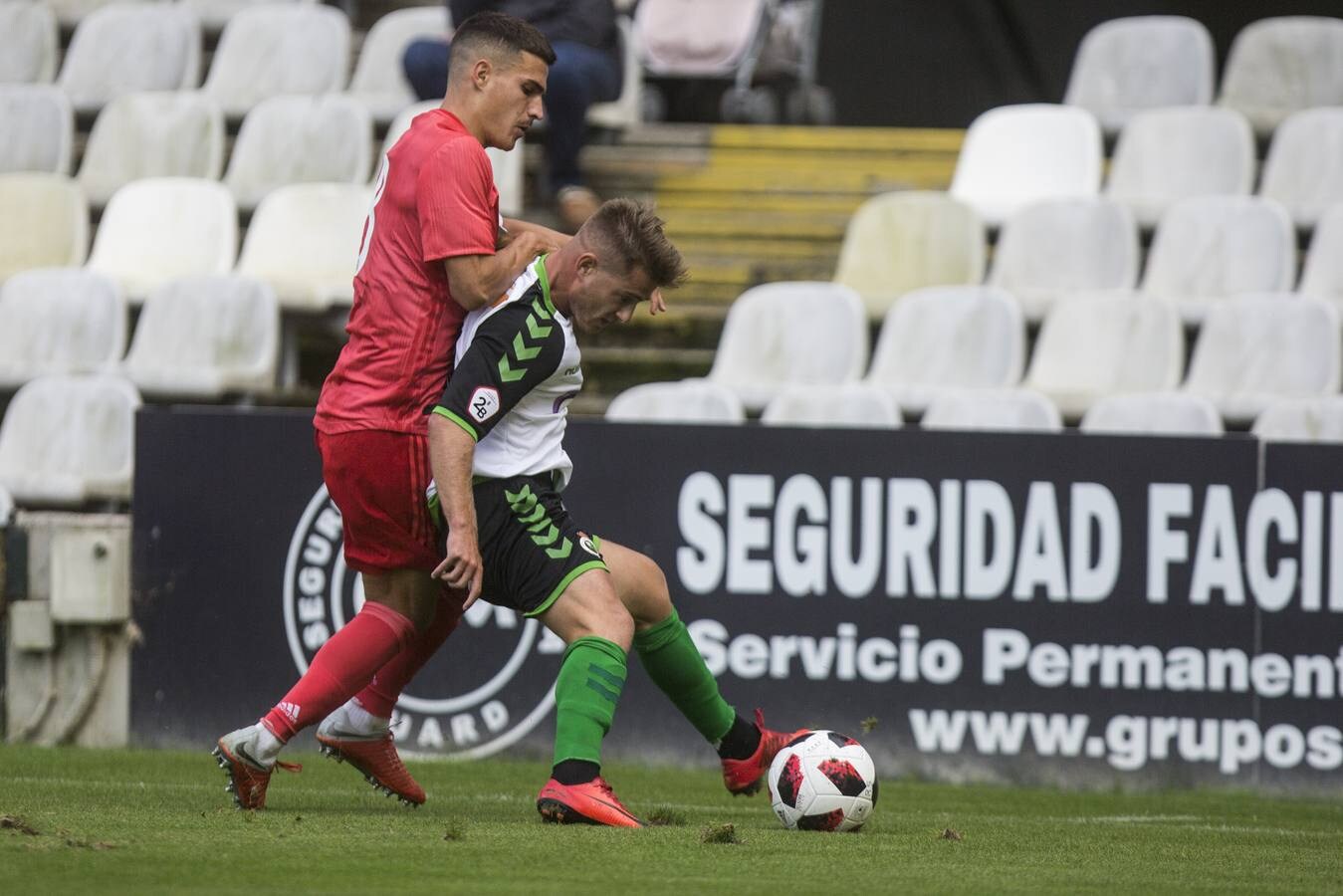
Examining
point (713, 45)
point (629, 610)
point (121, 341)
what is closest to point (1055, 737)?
point (629, 610)

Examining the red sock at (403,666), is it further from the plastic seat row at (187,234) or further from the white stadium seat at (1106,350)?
the plastic seat row at (187,234)

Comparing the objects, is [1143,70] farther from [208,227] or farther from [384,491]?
[384,491]

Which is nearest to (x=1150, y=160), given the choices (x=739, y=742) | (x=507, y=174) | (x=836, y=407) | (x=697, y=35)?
(x=836, y=407)

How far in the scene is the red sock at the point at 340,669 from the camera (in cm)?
400

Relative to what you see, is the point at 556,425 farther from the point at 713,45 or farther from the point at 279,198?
the point at 713,45

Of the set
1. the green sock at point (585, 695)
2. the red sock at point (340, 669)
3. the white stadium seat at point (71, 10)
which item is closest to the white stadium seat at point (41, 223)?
the white stadium seat at point (71, 10)

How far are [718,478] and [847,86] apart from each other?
7.26 m

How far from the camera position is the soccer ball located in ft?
13.3

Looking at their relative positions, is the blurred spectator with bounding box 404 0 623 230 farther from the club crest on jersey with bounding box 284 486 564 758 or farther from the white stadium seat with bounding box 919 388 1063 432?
the club crest on jersey with bounding box 284 486 564 758

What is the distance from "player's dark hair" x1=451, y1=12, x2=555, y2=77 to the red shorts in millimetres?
831

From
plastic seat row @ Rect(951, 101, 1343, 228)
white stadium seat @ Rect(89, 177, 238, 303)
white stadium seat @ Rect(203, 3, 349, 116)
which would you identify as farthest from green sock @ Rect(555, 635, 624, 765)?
white stadium seat @ Rect(203, 3, 349, 116)

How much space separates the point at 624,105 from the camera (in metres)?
9.82

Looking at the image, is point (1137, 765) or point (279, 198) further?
point (279, 198)

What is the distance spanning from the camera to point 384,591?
4.14 meters
